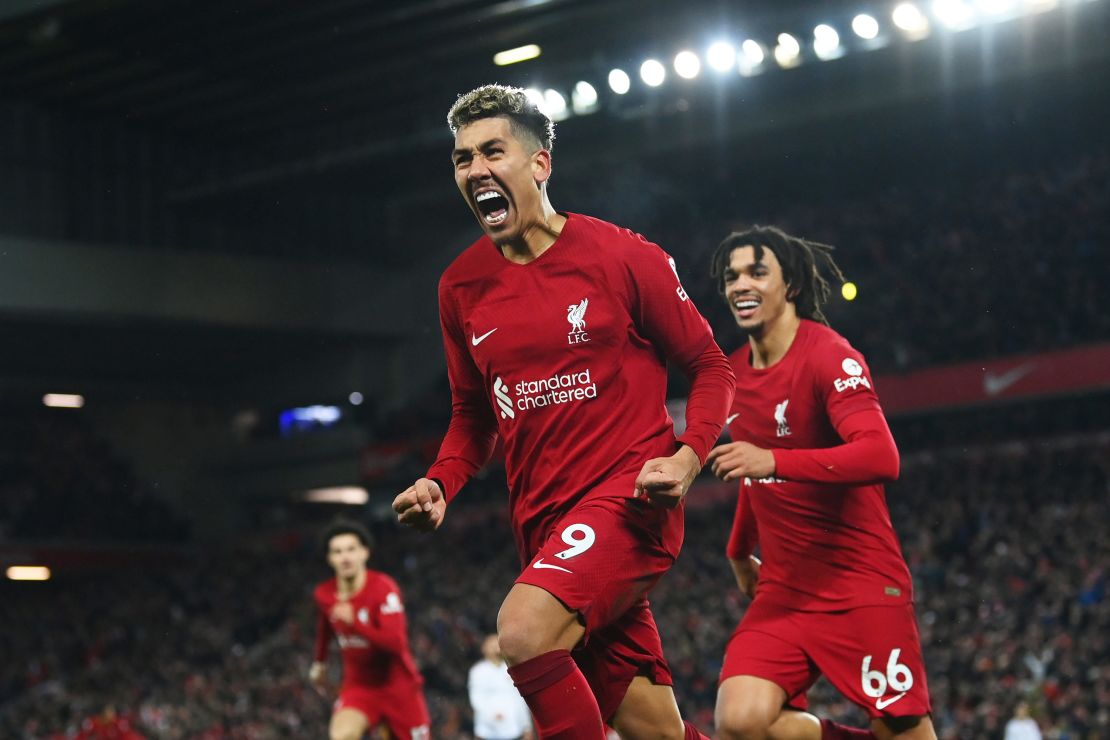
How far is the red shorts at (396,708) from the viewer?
9.66m

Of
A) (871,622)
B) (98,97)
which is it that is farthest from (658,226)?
(871,622)

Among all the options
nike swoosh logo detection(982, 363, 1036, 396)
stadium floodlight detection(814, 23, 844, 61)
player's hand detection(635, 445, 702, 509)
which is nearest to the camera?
player's hand detection(635, 445, 702, 509)

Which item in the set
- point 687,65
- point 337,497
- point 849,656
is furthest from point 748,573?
point 337,497

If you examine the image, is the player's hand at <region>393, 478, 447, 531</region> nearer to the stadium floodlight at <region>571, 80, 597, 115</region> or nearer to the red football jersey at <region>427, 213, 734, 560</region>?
the red football jersey at <region>427, 213, 734, 560</region>

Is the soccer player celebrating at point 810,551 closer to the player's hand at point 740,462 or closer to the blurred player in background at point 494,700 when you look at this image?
the player's hand at point 740,462

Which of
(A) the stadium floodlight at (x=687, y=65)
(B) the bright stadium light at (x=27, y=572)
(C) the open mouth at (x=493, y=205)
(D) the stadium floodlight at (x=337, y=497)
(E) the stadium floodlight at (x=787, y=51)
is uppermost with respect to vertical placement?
(A) the stadium floodlight at (x=687, y=65)

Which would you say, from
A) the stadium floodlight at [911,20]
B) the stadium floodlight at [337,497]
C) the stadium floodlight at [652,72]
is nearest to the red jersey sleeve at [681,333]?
the stadium floodlight at [911,20]

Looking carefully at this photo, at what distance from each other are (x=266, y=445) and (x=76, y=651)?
7.82m

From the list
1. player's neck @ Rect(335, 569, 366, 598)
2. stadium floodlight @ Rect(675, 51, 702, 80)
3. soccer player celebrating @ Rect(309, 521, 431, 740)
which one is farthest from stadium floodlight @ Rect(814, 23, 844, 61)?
player's neck @ Rect(335, 569, 366, 598)

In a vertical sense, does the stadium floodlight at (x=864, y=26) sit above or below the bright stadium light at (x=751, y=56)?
below

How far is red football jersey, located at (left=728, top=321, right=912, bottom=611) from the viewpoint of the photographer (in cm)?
553

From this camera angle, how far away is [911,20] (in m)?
22.9

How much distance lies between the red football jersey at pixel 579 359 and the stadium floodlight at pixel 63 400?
112 feet

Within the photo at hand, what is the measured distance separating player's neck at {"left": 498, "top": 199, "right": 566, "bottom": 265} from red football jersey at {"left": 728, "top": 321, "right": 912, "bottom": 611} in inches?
58.3
